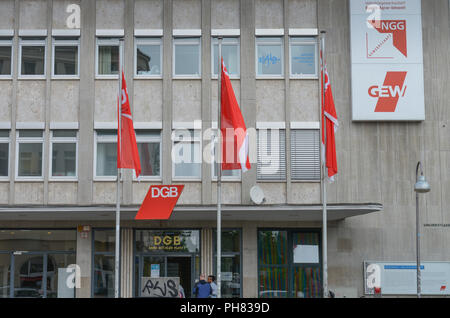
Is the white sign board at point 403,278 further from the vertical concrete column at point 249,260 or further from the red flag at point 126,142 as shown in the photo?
the red flag at point 126,142

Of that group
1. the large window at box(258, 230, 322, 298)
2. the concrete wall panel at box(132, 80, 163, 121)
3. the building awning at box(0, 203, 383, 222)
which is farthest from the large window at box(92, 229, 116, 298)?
the large window at box(258, 230, 322, 298)

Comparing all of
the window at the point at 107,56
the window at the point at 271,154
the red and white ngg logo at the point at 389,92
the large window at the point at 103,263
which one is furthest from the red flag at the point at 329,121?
the large window at the point at 103,263

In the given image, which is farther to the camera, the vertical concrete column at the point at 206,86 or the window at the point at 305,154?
the window at the point at 305,154

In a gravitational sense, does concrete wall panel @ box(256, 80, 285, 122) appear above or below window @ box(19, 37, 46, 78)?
below

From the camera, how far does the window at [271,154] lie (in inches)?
869

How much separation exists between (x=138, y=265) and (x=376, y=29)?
11621mm

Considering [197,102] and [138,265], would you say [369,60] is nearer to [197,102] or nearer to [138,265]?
[197,102]

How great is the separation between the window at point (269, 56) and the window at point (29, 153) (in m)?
8.01

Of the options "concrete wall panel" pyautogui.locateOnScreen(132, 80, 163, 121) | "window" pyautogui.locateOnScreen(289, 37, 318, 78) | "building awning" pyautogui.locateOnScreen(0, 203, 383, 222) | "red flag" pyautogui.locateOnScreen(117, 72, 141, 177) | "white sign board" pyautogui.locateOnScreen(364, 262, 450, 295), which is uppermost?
"window" pyautogui.locateOnScreen(289, 37, 318, 78)

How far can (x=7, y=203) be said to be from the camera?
72.0 ft

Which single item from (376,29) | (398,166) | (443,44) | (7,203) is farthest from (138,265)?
(443,44)

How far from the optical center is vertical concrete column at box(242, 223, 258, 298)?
72.1 ft

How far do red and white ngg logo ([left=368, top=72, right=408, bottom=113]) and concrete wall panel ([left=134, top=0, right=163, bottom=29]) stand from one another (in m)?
7.77

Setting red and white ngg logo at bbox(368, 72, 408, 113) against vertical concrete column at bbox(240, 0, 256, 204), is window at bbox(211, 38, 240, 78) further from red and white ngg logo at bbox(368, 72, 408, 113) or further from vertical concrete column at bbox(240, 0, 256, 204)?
red and white ngg logo at bbox(368, 72, 408, 113)
